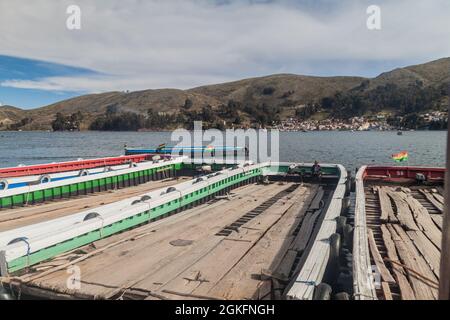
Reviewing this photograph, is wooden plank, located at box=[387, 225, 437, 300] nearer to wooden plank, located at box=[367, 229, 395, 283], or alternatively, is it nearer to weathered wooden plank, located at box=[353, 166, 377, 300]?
wooden plank, located at box=[367, 229, 395, 283]

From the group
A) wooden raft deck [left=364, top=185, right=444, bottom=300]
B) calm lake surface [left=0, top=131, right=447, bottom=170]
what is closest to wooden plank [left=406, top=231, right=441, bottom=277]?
wooden raft deck [left=364, top=185, right=444, bottom=300]

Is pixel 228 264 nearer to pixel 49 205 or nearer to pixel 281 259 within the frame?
pixel 281 259

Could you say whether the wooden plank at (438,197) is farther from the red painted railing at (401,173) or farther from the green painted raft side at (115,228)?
the green painted raft side at (115,228)

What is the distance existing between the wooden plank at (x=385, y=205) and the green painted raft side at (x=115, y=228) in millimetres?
8361

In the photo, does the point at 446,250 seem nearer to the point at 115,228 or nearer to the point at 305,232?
the point at 305,232

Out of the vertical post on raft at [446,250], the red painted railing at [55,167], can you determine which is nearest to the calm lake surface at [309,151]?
the red painted railing at [55,167]

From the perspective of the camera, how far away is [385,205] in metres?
16.4

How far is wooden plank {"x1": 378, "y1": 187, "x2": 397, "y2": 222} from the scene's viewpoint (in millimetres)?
14297

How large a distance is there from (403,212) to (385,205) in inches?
49.1

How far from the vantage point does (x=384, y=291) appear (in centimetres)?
761

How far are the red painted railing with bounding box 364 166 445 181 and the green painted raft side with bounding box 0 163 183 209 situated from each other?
14.6 m

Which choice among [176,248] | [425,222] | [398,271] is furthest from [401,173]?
[176,248]
